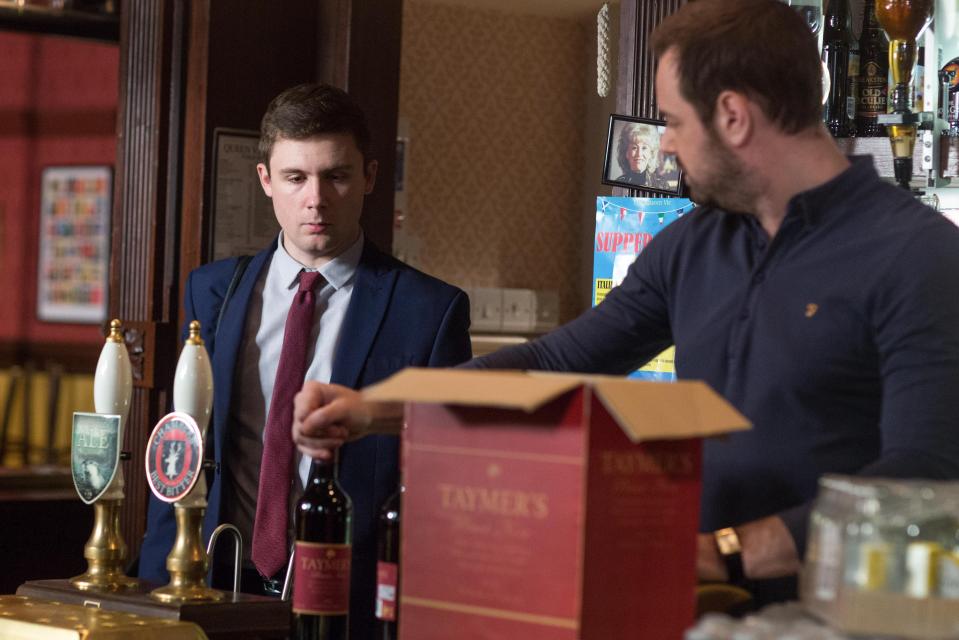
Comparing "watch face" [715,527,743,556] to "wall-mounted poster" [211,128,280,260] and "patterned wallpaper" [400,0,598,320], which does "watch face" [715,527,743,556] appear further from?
"patterned wallpaper" [400,0,598,320]

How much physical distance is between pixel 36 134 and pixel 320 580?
232 inches

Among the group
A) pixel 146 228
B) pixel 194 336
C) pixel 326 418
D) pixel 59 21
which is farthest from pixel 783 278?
pixel 59 21

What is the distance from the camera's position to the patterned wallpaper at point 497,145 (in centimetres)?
732

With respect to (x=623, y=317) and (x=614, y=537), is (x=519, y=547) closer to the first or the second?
(x=614, y=537)

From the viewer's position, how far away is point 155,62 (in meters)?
4.29

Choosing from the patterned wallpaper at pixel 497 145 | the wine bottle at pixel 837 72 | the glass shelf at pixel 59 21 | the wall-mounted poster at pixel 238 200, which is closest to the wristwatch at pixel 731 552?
the wine bottle at pixel 837 72

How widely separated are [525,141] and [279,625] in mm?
5910

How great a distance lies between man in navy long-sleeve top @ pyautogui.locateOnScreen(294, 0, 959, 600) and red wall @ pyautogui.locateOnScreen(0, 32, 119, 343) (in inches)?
216

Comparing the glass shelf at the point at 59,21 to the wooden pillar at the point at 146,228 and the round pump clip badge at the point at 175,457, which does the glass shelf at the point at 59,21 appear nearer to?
the wooden pillar at the point at 146,228

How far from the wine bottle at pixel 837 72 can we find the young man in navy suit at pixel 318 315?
1029 mm

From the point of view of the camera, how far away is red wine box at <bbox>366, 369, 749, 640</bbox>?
52.0 inches

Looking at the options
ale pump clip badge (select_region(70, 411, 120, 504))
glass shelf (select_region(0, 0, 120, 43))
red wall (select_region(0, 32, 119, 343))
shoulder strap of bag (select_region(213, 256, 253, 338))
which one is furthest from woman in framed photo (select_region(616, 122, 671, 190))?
red wall (select_region(0, 32, 119, 343))

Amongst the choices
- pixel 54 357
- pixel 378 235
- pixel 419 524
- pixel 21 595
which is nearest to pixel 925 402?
pixel 419 524

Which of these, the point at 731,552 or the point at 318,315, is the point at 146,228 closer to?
the point at 318,315
